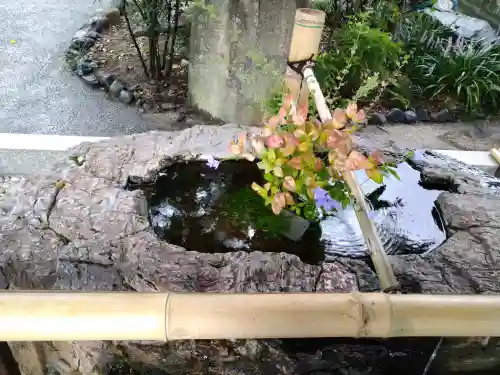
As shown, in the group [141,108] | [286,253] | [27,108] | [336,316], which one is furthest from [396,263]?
[27,108]

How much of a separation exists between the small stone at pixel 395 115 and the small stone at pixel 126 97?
8.77ft

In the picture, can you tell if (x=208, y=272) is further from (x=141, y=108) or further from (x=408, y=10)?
(x=408, y=10)

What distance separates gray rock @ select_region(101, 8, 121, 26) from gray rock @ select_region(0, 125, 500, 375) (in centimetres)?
450

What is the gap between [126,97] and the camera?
4.48 meters

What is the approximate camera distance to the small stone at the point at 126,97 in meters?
4.48

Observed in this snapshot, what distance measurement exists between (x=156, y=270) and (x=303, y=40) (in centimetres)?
133

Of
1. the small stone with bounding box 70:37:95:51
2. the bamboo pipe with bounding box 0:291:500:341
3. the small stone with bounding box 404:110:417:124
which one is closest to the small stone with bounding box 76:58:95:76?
the small stone with bounding box 70:37:95:51

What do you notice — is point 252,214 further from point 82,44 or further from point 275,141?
point 82,44

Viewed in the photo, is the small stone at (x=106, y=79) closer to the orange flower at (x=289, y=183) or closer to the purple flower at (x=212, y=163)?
the purple flower at (x=212, y=163)

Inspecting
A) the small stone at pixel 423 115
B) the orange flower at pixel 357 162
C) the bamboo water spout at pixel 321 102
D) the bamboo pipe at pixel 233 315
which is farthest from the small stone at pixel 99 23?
the bamboo pipe at pixel 233 315

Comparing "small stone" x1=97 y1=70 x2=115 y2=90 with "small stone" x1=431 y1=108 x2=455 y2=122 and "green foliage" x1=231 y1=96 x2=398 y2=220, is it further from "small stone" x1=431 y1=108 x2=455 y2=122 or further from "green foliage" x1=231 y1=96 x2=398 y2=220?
"small stone" x1=431 y1=108 x2=455 y2=122

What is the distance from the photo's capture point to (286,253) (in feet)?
5.59

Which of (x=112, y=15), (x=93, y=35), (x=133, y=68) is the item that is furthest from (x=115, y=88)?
(x=112, y=15)

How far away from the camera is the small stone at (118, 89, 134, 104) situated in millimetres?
4484
